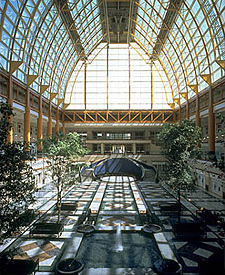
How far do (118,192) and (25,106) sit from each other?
1778 cm

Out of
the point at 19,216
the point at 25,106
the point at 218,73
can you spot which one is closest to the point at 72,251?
the point at 19,216

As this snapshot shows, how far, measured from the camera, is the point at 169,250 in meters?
14.0

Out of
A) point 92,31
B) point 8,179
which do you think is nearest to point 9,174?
point 8,179

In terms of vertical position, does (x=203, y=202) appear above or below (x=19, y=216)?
below

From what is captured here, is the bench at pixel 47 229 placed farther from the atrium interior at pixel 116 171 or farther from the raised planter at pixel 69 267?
the raised planter at pixel 69 267

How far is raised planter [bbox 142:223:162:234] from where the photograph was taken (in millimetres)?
16797

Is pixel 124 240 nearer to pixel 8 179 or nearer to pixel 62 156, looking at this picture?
pixel 62 156

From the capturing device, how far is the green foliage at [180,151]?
750 inches

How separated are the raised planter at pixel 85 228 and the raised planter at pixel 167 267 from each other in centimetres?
611

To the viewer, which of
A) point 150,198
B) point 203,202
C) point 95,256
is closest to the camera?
point 95,256

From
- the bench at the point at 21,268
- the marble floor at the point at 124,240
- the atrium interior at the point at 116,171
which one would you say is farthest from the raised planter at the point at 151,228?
the bench at the point at 21,268

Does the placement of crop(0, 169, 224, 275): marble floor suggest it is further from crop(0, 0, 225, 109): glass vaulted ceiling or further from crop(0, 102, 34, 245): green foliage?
crop(0, 0, 225, 109): glass vaulted ceiling

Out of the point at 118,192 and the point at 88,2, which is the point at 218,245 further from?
the point at 88,2

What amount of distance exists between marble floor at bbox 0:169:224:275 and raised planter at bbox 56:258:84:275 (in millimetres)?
362
